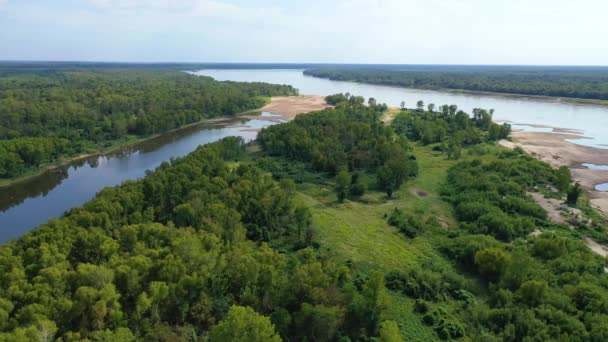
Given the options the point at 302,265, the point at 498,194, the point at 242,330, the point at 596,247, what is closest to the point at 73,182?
the point at 302,265

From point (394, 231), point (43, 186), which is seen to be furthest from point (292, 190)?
point (43, 186)

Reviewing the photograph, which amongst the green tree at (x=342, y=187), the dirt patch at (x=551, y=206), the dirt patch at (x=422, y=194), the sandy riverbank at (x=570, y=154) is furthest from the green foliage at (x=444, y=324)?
the sandy riverbank at (x=570, y=154)

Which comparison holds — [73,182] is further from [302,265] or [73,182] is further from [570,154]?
[570,154]

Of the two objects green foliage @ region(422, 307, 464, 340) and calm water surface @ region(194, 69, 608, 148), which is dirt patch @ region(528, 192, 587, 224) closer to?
green foliage @ region(422, 307, 464, 340)

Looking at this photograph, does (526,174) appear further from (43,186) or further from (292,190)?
(43,186)

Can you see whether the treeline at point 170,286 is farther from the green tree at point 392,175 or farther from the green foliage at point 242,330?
the green tree at point 392,175

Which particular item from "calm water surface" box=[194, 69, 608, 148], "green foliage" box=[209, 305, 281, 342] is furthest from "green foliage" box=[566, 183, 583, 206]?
"calm water surface" box=[194, 69, 608, 148]
